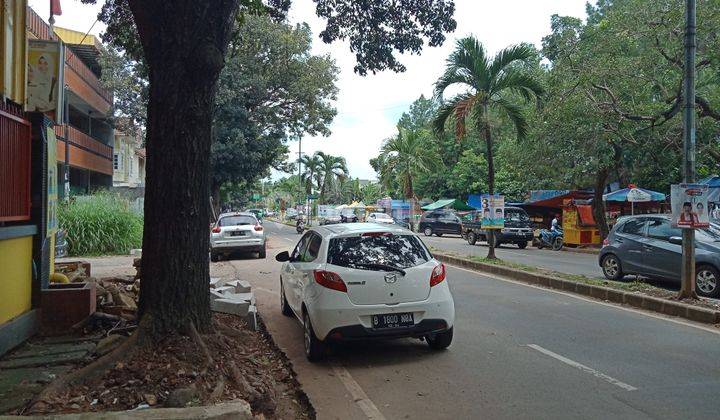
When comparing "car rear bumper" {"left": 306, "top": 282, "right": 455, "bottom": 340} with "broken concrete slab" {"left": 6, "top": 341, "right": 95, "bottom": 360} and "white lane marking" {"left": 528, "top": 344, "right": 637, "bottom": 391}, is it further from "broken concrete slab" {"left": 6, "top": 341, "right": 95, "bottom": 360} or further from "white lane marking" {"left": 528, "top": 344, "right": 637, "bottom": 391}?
"broken concrete slab" {"left": 6, "top": 341, "right": 95, "bottom": 360}

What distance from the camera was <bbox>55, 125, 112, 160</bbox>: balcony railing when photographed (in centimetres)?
2442

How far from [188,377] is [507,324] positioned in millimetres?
5067

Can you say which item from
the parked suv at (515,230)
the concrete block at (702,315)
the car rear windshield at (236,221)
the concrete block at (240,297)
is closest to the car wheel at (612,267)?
the concrete block at (702,315)

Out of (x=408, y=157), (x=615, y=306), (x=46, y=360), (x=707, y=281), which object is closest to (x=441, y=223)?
(x=408, y=157)

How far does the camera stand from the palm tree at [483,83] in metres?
15.4

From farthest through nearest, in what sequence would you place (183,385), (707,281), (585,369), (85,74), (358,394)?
(85,74)
(707,281)
(585,369)
(358,394)
(183,385)

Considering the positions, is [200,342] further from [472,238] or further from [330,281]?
[472,238]

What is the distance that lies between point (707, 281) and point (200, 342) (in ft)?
31.9

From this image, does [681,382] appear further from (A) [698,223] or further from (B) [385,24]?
(B) [385,24]

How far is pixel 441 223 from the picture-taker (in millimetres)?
36750

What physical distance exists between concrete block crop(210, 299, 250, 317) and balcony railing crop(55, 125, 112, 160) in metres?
18.9

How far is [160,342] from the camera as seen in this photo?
5.01m

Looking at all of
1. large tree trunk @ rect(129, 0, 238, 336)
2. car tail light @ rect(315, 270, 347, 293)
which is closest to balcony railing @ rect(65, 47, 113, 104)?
large tree trunk @ rect(129, 0, 238, 336)

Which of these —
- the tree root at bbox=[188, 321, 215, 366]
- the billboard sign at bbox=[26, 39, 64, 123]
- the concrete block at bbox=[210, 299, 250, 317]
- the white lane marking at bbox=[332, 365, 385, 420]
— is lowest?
the white lane marking at bbox=[332, 365, 385, 420]
